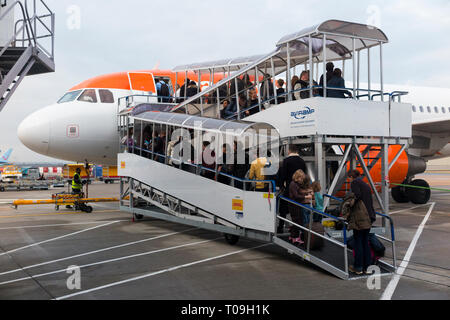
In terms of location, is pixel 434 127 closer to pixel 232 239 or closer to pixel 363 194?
pixel 232 239

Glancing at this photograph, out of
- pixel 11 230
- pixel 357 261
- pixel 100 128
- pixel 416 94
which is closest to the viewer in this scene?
pixel 357 261

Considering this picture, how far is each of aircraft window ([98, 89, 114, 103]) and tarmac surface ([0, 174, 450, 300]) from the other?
413 cm

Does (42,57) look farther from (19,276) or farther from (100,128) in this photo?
(100,128)

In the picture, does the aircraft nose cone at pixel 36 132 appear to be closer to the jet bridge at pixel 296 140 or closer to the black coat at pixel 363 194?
the jet bridge at pixel 296 140

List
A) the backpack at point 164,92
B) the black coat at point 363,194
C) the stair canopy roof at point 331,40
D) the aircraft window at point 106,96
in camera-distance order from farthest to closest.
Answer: the backpack at point 164,92 → the aircraft window at point 106,96 → the stair canopy roof at point 331,40 → the black coat at point 363,194

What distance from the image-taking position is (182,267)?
7051 millimetres

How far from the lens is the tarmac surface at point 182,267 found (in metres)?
5.60

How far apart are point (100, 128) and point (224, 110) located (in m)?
4.36

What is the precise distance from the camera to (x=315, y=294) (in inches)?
216

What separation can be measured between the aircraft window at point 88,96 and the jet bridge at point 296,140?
2.62m

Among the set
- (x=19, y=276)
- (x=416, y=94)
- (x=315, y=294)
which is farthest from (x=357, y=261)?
(x=416, y=94)

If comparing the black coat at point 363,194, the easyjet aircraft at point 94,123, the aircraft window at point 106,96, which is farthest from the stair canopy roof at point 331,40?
the aircraft window at point 106,96

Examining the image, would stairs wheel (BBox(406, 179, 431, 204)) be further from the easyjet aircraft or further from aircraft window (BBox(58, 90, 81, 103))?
aircraft window (BBox(58, 90, 81, 103))

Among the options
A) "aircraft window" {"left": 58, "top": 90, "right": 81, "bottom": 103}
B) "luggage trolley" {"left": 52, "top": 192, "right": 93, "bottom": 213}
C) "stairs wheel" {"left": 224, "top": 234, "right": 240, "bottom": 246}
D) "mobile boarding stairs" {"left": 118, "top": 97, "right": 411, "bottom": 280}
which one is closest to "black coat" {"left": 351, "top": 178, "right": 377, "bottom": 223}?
"mobile boarding stairs" {"left": 118, "top": 97, "right": 411, "bottom": 280}
